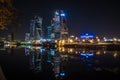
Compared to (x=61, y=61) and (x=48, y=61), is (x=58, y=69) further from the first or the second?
(x=61, y=61)

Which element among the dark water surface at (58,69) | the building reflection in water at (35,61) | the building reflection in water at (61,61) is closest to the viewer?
the dark water surface at (58,69)

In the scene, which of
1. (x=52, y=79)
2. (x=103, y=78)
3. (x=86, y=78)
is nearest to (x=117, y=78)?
(x=103, y=78)

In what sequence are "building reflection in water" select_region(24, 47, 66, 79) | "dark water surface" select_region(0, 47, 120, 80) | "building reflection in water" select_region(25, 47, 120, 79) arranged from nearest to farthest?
"dark water surface" select_region(0, 47, 120, 80) < "building reflection in water" select_region(24, 47, 66, 79) < "building reflection in water" select_region(25, 47, 120, 79)

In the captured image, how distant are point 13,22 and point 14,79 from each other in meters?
18.7

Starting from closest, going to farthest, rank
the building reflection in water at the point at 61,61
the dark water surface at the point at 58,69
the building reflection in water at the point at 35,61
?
the dark water surface at the point at 58,69, the building reflection in water at the point at 61,61, the building reflection in water at the point at 35,61

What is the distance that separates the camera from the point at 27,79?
88.9 ft

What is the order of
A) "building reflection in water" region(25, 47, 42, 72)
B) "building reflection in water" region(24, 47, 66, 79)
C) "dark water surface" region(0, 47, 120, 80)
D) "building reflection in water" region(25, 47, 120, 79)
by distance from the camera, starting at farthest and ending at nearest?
"building reflection in water" region(25, 47, 42, 72) → "building reflection in water" region(25, 47, 120, 79) → "building reflection in water" region(24, 47, 66, 79) → "dark water surface" region(0, 47, 120, 80)

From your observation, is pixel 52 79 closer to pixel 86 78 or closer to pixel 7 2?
pixel 86 78

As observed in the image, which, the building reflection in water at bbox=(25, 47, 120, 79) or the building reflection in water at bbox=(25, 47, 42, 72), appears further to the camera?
the building reflection in water at bbox=(25, 47, 42, 72)

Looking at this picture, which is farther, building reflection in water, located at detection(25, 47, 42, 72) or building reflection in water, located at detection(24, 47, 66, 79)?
building reflection in water, located at detection(25, 47, 42, 72)

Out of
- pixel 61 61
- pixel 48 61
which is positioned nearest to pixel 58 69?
pixel 48 61

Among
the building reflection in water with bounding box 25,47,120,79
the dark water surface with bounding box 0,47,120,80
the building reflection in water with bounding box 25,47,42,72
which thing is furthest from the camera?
the building reflection in water with bounding box 25,47,42,72

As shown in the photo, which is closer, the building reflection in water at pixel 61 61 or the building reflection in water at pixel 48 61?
the building reflection in water at pixel 48 61

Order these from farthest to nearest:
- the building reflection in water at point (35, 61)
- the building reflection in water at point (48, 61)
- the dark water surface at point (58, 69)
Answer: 1. the building reflection in water at point (35, 61)
2. the building reflection in water at point (48, 61)
3. the dark water surface at point (58, 69)
